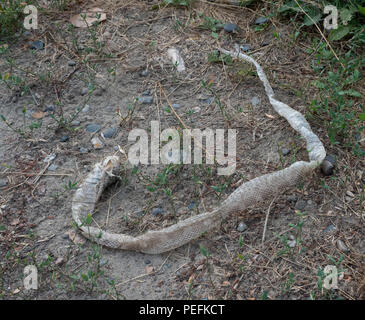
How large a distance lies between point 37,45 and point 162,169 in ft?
4.56

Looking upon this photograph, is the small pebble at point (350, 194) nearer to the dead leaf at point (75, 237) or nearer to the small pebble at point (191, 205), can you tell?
the small pebble at point (191, 205)

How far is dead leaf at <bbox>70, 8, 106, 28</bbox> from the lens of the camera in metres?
3.47

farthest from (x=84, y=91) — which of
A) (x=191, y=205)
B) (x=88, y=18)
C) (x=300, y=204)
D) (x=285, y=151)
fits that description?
(x=300, y=204)

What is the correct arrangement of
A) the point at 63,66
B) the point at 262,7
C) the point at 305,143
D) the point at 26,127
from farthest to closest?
the point at 262,7 → the point at 63,66 → the point at 26,127 → the point at 305,143

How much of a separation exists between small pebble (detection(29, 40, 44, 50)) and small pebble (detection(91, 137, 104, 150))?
37.1 inches

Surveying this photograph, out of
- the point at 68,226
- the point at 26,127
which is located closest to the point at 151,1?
the point at 26,127

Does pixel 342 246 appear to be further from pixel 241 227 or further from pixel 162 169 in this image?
pixel 162 169

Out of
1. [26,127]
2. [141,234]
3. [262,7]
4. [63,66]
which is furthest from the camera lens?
[262,7]

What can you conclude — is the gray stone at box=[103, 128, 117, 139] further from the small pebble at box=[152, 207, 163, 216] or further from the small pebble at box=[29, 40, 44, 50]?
the small pebble at box=[29, 40, 44, 50]

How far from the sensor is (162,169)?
103 inches

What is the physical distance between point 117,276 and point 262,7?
216 cm
